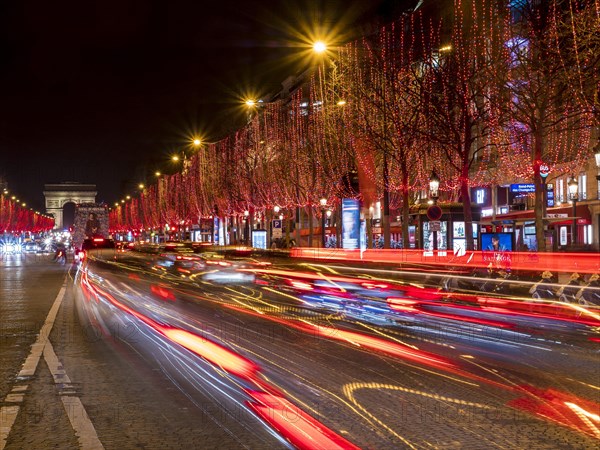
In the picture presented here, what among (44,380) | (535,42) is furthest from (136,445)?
(535,42)

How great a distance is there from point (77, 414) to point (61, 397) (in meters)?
0.93

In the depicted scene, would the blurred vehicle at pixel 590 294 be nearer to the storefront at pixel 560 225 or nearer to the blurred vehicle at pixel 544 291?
the blurred vehicle at pixel 544 291

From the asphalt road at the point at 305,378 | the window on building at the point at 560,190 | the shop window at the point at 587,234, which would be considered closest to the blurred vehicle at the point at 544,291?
the asphalt road at the point at 305,378

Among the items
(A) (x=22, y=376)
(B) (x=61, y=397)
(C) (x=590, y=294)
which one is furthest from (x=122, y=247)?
(B) (x=61, y=397)

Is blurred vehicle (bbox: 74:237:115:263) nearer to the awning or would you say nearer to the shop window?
the awning

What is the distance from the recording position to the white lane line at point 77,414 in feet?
20.9

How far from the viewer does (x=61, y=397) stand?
8258mm

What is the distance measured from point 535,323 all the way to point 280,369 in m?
8.32

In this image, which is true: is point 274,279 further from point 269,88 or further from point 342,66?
point 269,88

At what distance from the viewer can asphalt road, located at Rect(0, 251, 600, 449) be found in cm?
662

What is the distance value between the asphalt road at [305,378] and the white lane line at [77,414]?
3cm

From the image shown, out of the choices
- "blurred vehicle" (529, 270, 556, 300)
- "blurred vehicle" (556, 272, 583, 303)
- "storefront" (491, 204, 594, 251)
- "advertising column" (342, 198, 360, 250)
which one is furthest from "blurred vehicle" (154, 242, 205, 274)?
"blurred vehicle" (556, 272, 583, 303)

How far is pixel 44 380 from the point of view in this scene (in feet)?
30.5

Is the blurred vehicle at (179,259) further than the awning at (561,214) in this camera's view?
No
